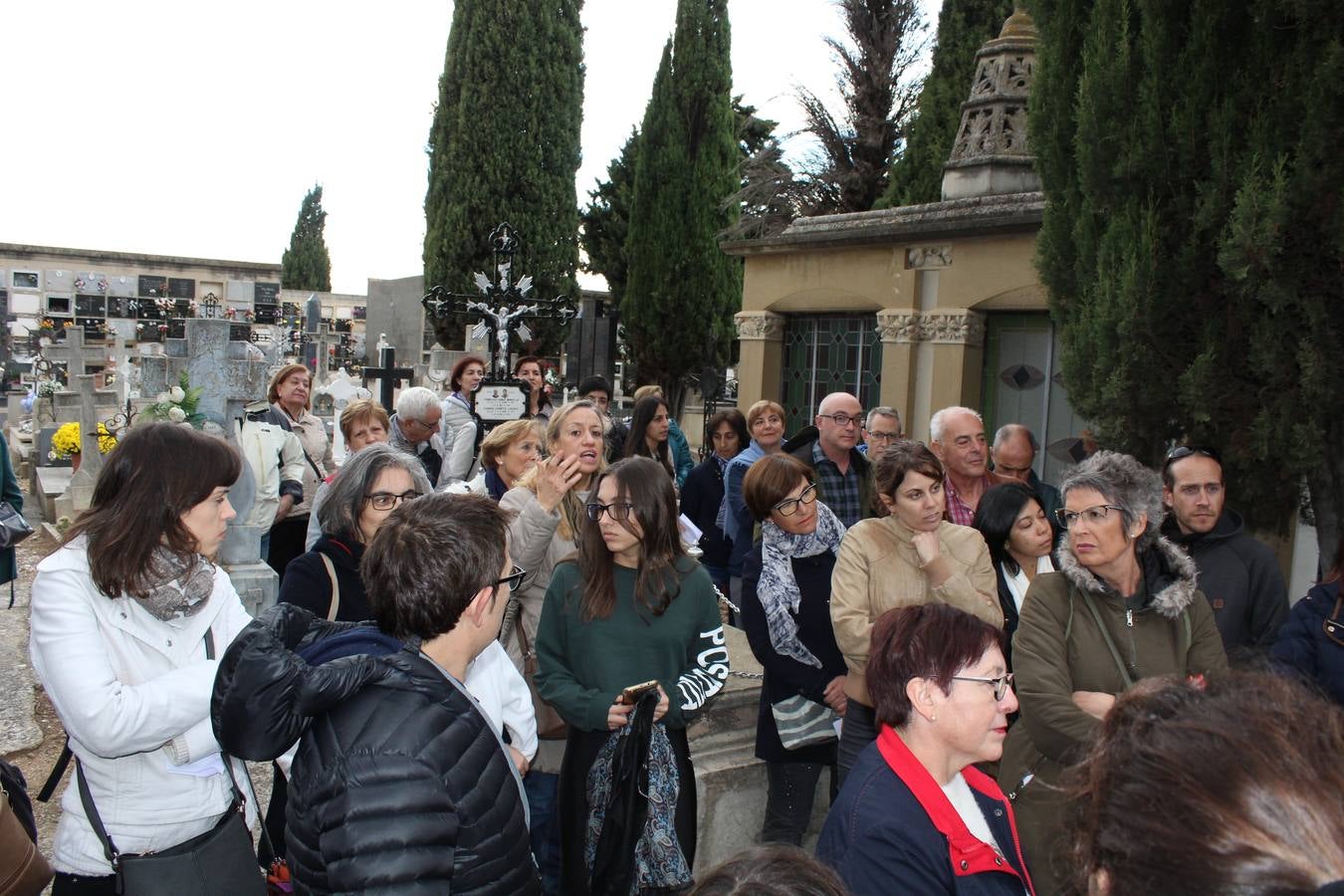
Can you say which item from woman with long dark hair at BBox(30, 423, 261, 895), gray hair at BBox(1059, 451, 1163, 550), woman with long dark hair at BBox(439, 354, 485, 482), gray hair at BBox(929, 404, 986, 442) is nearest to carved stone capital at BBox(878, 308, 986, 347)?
gray hair at BBox(929, 404, 986, 442)

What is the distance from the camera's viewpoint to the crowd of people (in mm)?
1340

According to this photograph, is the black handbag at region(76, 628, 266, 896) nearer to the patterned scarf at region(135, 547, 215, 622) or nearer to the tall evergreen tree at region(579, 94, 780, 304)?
the patterned scarf at region(135, 547, 215, 622)

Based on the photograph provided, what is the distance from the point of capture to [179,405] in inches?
241

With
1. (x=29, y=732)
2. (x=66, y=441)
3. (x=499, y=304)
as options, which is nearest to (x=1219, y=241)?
(x=29, y=732)

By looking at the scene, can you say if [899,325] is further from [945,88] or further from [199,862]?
[945,88]

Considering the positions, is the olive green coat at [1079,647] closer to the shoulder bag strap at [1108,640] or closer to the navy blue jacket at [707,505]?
the shoulder bag strap at [1108,640]

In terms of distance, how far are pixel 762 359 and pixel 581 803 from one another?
682cm

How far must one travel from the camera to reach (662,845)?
306cm

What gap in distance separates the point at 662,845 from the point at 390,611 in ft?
4.64

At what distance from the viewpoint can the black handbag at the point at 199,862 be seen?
2.28m

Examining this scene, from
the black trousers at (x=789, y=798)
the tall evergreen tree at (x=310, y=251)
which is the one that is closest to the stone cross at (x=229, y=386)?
the black trousers at (x=789, y=798)

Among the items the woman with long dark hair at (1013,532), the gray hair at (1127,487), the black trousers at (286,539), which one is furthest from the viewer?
the black trousers at (286,539)

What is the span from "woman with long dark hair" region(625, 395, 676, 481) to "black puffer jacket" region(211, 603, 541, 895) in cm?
438

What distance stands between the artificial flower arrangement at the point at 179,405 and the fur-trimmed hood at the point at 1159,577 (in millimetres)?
5015
